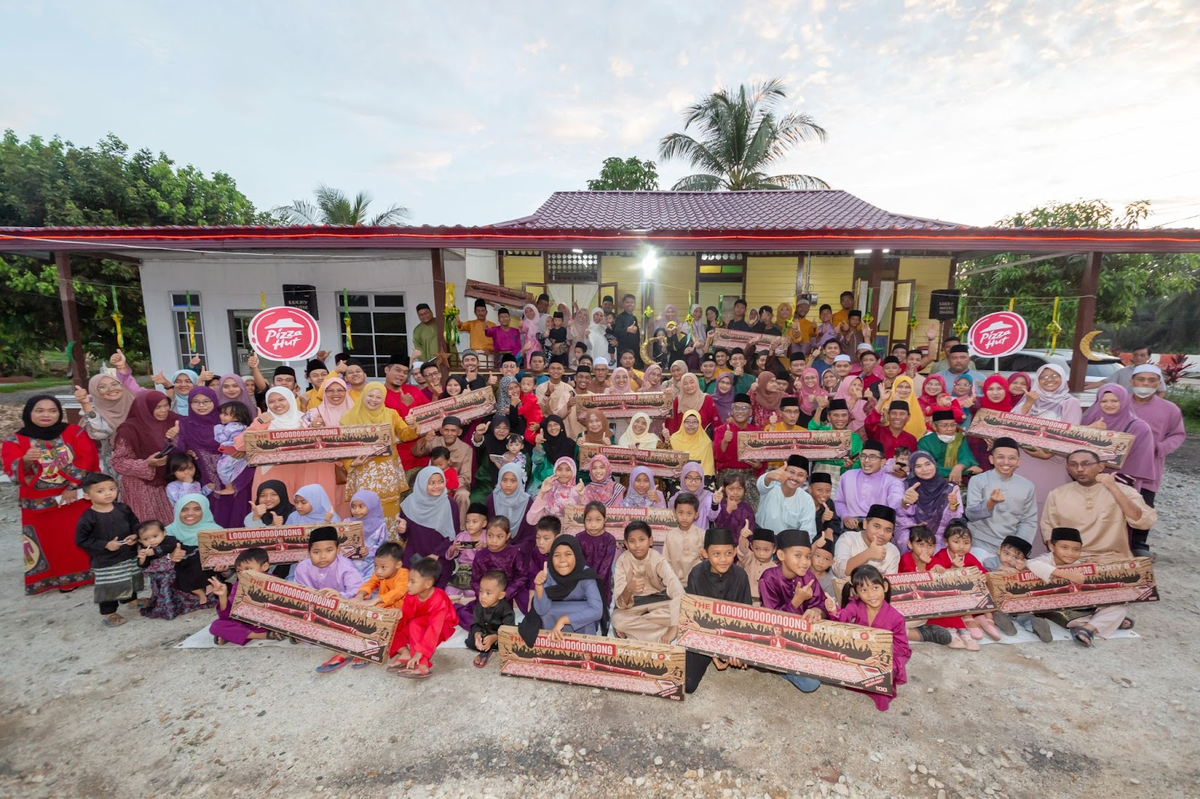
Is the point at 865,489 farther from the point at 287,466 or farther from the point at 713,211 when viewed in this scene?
the point at 713,211

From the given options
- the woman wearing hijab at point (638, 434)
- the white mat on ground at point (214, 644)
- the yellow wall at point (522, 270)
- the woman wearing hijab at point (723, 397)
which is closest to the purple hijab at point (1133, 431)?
the woman wearing hijab at point (723, 397)

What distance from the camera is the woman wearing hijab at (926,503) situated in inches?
194

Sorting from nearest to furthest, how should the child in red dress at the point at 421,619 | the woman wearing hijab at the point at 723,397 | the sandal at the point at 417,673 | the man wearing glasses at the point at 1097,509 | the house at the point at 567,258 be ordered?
the sandal at the point at 417,673, the child in red dress at the point at 421,619, the man wearing glasses at the point at 1097,509, the woman wearing hijab at the point at 723,397, the house at the point at 567,258

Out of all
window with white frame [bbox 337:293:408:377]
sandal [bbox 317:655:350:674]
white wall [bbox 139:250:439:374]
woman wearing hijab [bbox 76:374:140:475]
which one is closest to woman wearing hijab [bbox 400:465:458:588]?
sandal [bbox 317:655:350:674]

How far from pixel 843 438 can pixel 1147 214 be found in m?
18.0

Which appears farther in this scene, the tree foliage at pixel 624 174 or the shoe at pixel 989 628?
the tree foliage at pixel 624 174

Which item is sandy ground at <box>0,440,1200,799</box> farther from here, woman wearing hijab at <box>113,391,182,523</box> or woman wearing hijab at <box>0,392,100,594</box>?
woman wearing hijab at <box>113,391,182,523</box>

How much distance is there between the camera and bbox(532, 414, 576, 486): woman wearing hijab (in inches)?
241

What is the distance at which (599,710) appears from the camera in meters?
3.53

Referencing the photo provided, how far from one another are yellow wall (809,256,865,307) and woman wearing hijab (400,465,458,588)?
11153mm

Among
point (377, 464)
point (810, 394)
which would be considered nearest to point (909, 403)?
point (810, 394)

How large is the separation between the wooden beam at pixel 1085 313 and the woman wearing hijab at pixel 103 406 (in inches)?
495

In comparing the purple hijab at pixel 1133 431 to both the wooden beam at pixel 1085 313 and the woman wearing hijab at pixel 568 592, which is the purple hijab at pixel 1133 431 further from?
the woman wearing hijab at pixel 568 592

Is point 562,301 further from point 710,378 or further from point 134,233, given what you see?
point 134,233
